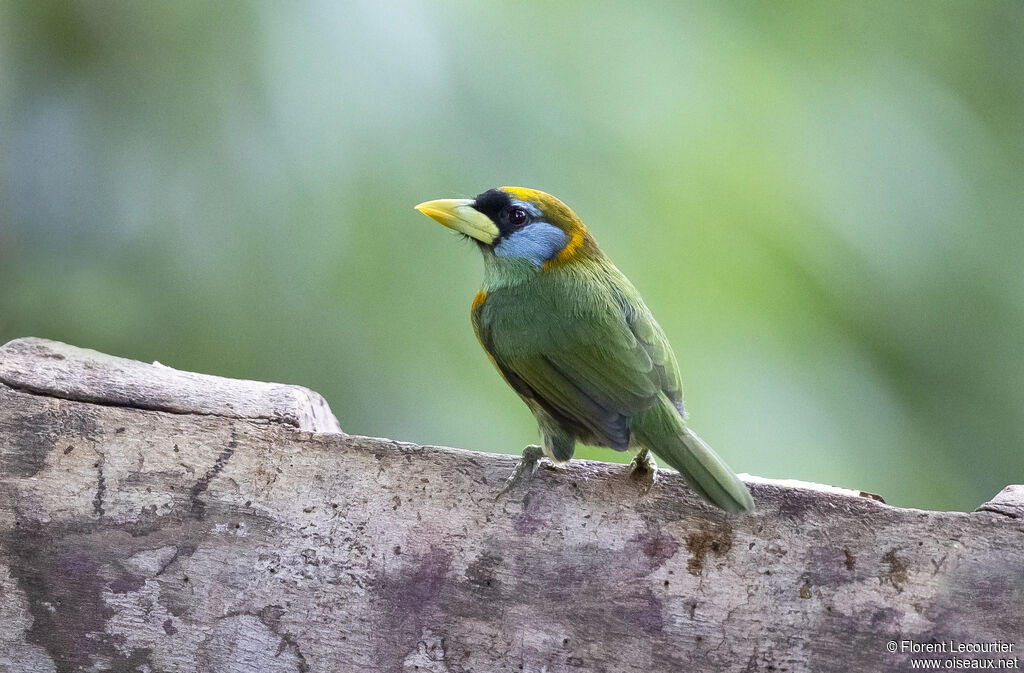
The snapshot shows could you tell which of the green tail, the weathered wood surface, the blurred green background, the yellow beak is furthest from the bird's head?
the blurred green background

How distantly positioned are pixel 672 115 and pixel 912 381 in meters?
1.45

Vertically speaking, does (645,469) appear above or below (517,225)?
below

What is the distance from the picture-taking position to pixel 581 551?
1985 mm

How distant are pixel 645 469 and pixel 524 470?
277 mm

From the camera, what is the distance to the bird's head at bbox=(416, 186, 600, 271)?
2490mm

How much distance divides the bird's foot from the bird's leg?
205 millimetres

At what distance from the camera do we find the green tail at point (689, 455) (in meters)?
1.92

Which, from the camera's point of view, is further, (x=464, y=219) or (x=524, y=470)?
(x=464, y=219)

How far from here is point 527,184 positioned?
3.46 metres

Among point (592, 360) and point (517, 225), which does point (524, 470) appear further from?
point (517, 225)

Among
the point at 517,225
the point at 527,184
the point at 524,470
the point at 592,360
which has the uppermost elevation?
the point at 527,184

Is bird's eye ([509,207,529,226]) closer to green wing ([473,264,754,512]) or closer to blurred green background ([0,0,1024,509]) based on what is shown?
green wing ([473,264,754,512])

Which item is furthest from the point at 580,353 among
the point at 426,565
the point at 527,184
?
the point at 527,184

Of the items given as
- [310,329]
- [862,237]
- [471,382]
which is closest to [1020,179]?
[862,237]
